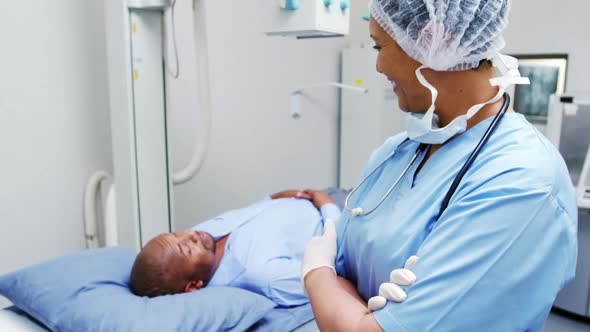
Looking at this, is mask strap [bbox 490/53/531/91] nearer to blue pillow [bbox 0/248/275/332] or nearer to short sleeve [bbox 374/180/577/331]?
short sleeve [bbox 374/180/577/331]

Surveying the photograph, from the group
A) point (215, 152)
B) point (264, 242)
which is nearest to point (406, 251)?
point (264, 242)

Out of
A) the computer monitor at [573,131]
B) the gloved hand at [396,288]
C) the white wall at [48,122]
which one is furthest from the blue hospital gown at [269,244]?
the computer monitor at [573,131]

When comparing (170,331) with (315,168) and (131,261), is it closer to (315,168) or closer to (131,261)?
(131,261)

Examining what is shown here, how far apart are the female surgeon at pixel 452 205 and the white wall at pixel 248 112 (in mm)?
1628

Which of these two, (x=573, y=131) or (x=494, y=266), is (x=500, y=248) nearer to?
(x=494, y=266)

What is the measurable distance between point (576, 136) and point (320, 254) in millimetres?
1946

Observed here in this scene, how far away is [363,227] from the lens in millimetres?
879

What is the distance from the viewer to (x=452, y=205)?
70cm

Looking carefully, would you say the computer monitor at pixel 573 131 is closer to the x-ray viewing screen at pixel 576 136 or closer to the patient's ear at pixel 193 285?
the x-ray viewing screen at pixel 576 136

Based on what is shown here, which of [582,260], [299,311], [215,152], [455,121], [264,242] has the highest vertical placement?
[455,121]

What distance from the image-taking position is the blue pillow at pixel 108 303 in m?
1.25

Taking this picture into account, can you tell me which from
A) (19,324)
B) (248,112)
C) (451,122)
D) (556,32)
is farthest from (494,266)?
(556,32)

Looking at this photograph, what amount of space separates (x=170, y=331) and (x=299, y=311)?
413mm

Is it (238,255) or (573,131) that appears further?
(573,131)
